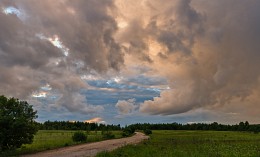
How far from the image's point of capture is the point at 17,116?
1517 inches

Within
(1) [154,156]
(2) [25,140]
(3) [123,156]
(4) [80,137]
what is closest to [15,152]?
(2) [25,140]

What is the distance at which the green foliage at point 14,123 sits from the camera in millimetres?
37125

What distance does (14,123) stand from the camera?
3697 cm

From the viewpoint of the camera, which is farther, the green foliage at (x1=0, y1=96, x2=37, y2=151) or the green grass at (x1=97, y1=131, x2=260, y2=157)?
the green foliage at (x1=0, y1=96, x2=37, y2=151)

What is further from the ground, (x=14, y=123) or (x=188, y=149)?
(x=14, y=123)

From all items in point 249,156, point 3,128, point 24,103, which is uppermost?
point 24,103

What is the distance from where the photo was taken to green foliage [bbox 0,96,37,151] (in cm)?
3712

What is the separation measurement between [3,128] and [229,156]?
74.0 feet

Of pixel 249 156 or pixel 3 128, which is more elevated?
pixel 3 128

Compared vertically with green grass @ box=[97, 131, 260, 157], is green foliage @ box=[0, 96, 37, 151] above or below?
above

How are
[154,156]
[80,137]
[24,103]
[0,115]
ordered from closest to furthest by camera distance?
[154,156] < [0,115] < [24,103] < [80,137]

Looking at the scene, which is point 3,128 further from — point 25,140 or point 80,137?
point 80,137

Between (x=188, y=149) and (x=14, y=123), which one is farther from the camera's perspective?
(x=188, y=149)

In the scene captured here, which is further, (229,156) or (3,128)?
(3,128)
